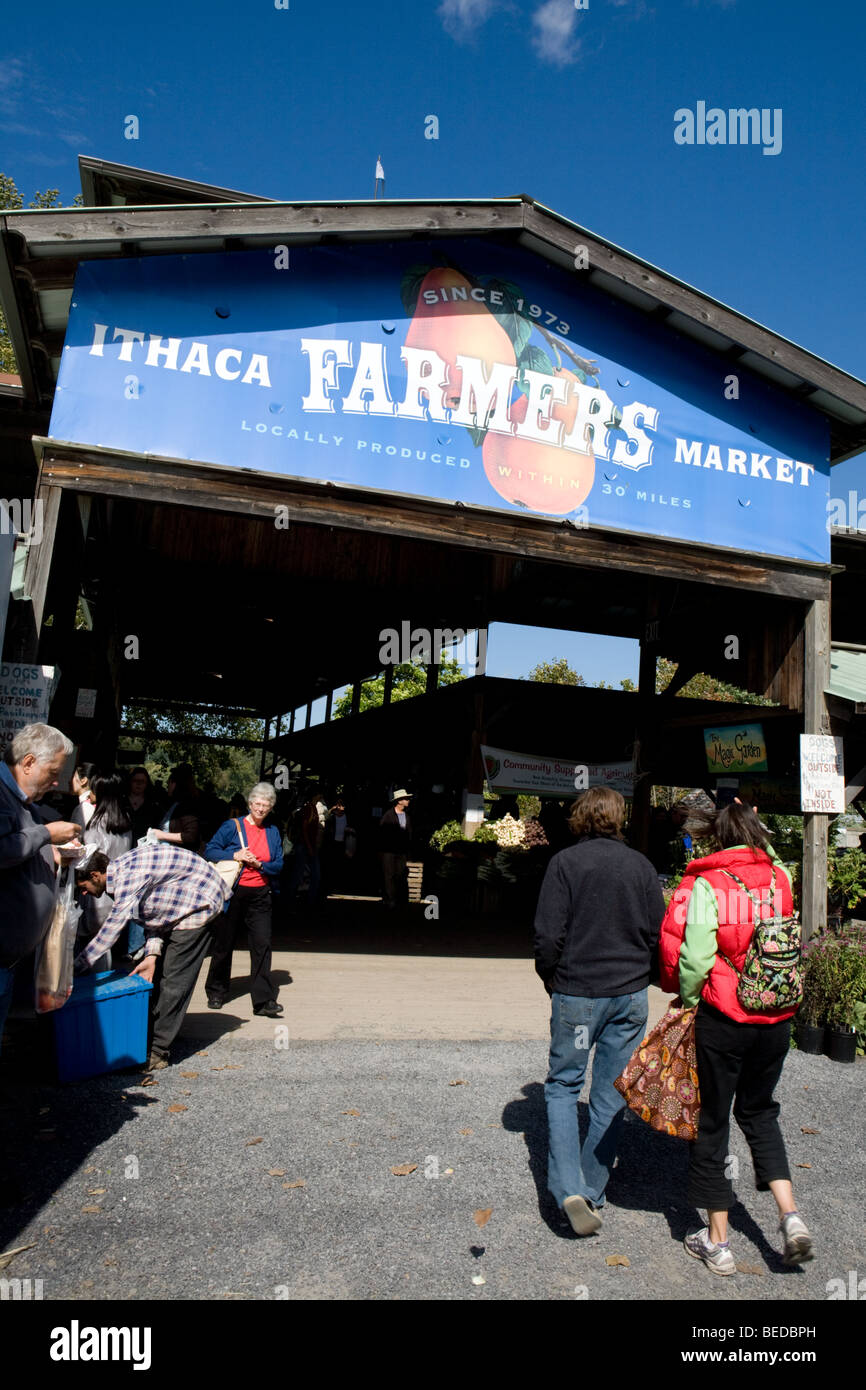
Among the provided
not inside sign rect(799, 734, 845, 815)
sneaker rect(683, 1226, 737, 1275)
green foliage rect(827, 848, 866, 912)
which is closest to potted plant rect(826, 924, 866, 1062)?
not inside sign rect(799, 734, 845, 815)

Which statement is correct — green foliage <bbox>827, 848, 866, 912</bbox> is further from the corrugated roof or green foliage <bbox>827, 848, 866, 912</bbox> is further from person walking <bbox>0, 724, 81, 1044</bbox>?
person walking <bbox>0, 724, 81, 1044</bbox>

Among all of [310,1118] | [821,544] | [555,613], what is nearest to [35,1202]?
[310,1118]

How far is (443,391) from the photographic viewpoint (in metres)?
8.95

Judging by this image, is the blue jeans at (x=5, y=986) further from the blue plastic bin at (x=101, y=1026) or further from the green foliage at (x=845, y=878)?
the green foliage at (x=845, y=878)

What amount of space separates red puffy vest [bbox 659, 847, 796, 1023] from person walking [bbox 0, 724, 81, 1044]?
2.70 metres

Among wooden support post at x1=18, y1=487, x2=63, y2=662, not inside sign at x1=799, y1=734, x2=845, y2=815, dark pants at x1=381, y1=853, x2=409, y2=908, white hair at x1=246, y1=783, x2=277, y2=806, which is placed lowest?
dark pants at x1=381, y1=853, x2=409, y2=908

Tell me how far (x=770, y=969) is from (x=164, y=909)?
163 inches

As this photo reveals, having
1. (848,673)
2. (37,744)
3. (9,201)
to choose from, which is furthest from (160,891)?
(9,201)

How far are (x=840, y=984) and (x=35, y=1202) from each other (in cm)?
666

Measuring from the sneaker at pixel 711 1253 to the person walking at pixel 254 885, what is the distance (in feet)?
14.6

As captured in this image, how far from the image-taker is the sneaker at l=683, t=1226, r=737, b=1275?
12.4ft

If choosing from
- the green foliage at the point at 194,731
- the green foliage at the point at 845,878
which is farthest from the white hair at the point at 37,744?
the green foliage at the point at 194,731

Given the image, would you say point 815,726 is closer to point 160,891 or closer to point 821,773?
point 821,773
